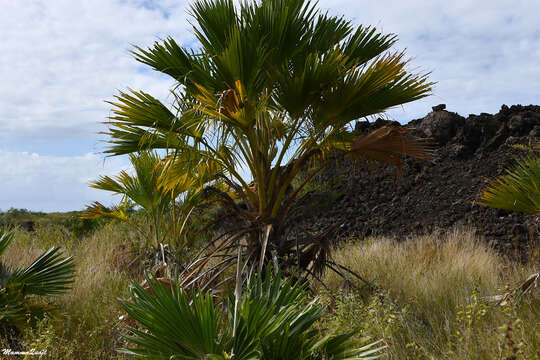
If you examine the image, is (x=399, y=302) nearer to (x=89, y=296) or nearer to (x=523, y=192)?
(x=523, y=192)

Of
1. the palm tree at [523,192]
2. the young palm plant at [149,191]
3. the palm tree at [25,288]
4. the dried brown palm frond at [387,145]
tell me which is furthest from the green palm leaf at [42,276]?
the palm tree at [523,192]

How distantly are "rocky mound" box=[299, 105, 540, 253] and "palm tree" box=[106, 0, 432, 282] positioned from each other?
4153mm

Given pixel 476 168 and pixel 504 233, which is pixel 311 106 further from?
pixel 476 168

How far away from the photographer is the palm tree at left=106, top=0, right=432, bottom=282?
4.32m

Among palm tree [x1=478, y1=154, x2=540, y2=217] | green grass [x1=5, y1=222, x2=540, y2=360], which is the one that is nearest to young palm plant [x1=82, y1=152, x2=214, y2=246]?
green grass [x1=5, y1=222, x2=540, y2=360]

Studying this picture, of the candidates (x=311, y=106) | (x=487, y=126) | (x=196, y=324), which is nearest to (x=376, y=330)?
(x=196, y=324)

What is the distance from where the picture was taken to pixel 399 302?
201 inches

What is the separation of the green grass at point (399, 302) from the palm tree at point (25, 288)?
0.19 meters

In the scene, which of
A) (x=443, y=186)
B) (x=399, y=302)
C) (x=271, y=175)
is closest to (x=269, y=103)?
(x=271, y=175)

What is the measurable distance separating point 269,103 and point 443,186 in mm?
6583

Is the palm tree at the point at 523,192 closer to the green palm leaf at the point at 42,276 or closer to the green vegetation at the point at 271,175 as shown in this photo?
the green vegetation at the point at 271,175

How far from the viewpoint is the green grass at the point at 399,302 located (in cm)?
318

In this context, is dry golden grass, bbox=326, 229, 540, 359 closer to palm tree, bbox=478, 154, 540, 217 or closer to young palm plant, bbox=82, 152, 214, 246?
palm tree, bbox=478, 154, 540, 217

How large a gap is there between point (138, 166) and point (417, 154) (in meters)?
3.96
